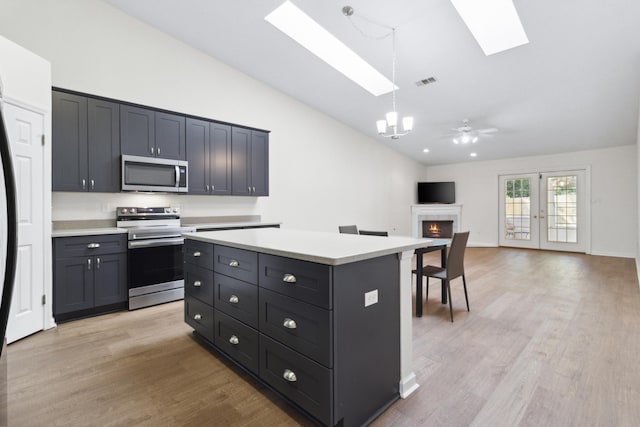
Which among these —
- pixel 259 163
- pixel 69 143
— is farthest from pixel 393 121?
pixel 69 143

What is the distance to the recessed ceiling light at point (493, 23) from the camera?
341 centimetres

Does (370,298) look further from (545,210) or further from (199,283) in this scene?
(545,210)

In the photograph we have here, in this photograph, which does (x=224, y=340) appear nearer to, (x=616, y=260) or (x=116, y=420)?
(x=116, y=420)

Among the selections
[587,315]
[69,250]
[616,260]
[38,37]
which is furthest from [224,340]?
[616,260]

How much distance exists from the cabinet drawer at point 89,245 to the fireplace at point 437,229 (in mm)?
7706

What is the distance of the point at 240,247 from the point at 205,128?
2825mm

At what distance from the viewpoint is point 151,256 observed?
3541mm

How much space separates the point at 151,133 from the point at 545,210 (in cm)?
870

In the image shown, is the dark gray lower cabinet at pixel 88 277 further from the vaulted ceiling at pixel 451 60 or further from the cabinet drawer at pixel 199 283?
the vaulted ceiling at pixel 451 60

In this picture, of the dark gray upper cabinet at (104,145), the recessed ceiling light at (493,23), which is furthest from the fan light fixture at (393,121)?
the dark gray upper cabinet at (104,145)

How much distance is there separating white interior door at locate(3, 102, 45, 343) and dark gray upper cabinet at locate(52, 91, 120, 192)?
0.29 m

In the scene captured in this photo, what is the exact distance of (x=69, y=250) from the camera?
305 cm

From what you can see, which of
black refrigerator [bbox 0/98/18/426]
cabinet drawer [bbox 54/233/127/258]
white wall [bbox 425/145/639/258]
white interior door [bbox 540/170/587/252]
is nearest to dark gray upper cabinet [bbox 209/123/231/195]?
cabinet drawer [bbox 54/233/127/258]

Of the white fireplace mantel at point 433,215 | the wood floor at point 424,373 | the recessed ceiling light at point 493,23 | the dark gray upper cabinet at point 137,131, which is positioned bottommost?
the wood floor at point 424,373
